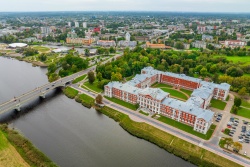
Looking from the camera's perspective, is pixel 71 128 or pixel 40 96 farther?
pixel 40 96

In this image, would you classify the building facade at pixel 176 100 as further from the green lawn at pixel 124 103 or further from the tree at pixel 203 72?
the tree at pixel 203 72

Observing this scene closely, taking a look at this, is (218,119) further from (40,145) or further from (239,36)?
(239,36)

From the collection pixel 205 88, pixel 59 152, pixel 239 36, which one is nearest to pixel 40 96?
pixel 59 152

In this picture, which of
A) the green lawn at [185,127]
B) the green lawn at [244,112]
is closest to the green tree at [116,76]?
the green lawn at [185,127]

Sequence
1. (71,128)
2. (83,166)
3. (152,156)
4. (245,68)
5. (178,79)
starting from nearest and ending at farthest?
(83,166), (152,156), (71,128), (178,79), (245,68)

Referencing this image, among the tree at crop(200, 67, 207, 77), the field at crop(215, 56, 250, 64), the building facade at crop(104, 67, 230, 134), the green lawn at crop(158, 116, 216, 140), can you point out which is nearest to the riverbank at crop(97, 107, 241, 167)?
the green lawn at crop(158, 116, 216, 140)

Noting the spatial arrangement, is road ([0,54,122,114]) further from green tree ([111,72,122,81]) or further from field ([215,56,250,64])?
field ([215,56,250,64])
